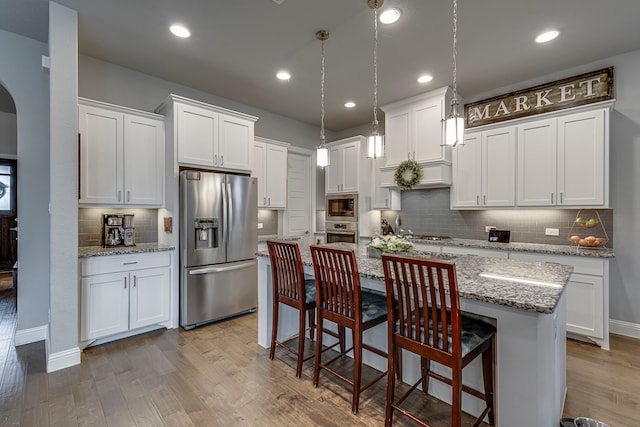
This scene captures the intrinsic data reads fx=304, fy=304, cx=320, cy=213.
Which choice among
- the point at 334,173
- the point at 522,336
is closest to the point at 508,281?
the point at 522,336

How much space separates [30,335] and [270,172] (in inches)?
129

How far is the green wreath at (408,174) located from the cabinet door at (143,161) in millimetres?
3062

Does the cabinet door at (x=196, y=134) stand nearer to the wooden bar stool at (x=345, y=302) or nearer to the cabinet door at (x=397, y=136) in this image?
the wooden bar stool at (x=345, y=302)

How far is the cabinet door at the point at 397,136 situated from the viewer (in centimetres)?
432

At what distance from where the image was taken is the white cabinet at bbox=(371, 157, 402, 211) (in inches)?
191

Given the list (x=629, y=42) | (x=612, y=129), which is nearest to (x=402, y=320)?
(x=612, y=129)

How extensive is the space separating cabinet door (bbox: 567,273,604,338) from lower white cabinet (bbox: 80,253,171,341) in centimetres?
417

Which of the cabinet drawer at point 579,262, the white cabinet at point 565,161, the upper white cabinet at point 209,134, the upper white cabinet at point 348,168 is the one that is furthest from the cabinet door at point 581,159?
the upper white cabinet at point 209,134

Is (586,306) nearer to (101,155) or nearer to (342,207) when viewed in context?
(342,207)

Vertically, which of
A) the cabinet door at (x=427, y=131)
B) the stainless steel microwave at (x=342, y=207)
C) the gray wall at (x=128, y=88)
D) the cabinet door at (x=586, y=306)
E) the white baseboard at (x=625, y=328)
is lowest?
the white baseboard at (x=625, y=328)

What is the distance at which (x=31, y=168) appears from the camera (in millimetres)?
2990

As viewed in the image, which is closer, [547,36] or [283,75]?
[547,36]

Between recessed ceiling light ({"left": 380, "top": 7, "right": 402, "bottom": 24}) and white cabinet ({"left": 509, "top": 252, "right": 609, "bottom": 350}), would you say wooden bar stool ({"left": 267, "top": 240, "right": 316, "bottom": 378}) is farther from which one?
white cabinet ({"left": 509, "top": 252, "right": 609, "bottom": 350})

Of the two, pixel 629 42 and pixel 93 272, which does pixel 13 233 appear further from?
pixel 629 42
